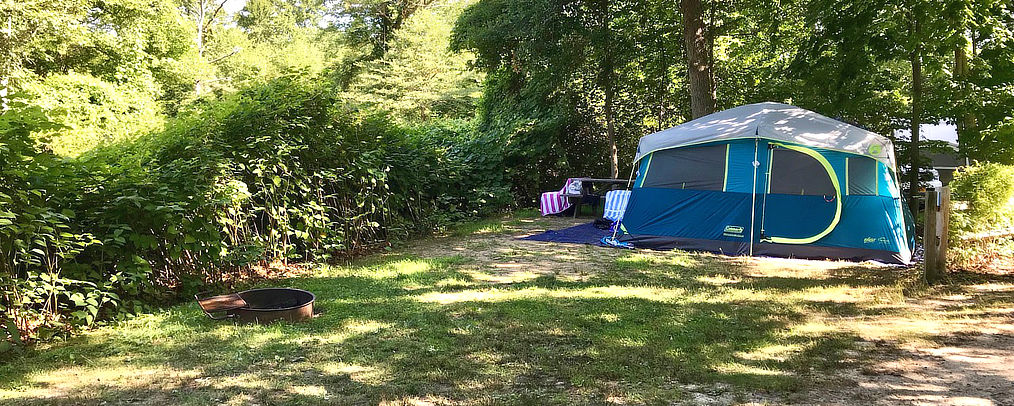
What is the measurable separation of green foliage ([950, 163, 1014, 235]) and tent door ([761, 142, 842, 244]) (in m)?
1.01

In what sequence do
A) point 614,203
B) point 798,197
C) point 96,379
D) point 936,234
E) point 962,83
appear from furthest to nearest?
point 614,203 → point 962,83 → point 798,197 → point 936,234 → point 96,379

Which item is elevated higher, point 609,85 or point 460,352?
point 609,85

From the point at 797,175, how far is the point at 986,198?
1.55 meters

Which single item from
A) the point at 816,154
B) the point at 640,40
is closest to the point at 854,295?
the point at 816,154

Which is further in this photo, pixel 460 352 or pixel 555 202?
pixel 555 202

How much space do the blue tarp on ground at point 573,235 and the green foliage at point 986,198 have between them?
3.43 meters

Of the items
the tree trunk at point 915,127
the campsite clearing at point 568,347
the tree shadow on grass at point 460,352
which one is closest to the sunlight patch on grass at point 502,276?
the campsite clearing at point 568,347

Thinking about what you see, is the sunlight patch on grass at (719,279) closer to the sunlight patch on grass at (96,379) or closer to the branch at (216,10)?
the sunlight patch on grass at (96,379)

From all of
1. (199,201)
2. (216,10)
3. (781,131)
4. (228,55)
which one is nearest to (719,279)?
(781,131)

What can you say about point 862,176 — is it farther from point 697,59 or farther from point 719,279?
point 697,59

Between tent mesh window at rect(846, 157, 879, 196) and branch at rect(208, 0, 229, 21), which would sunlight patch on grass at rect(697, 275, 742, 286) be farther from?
branch at rect(208, 0, 229, 21)

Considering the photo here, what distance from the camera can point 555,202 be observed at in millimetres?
10727

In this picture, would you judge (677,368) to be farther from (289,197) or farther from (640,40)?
(640,40)

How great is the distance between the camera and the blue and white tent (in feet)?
20.3
